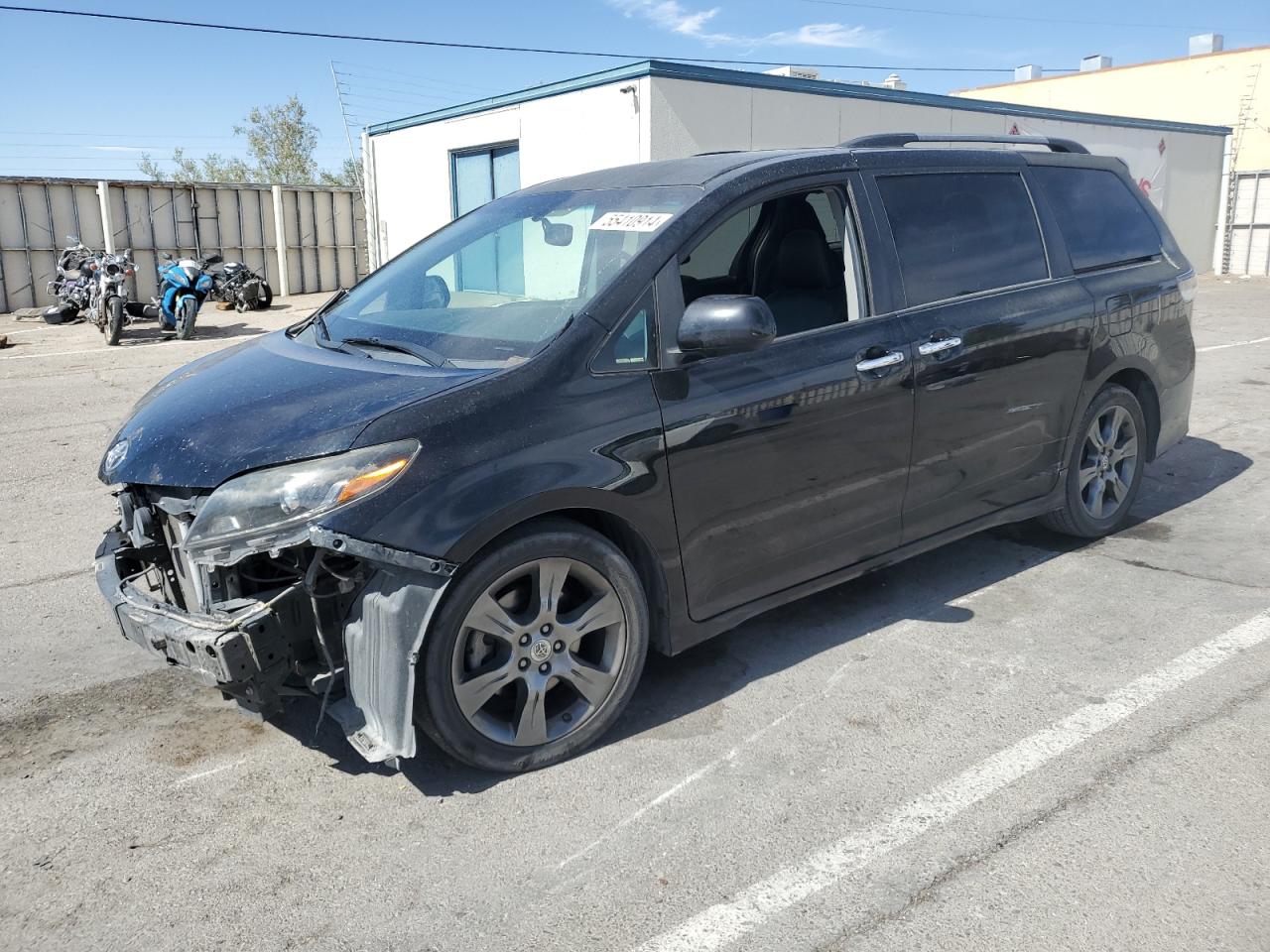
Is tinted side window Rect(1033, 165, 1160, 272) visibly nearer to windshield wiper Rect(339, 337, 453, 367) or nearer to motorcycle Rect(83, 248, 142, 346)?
windshield wiper Rect(339, 337, 453, 367)

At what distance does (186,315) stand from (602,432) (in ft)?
46.2

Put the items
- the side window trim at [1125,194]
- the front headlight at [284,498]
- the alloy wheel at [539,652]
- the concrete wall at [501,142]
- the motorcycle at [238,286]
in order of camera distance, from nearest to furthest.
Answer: the front headlight at [284,498]
the alloy wheel at [539,652]
the side window trim at [1125,194]
the concrete wall at [501,142]
the motorcycle at [238,286]

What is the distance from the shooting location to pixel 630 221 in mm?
3744

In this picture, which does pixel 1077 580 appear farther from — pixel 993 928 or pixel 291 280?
pixel 291 280

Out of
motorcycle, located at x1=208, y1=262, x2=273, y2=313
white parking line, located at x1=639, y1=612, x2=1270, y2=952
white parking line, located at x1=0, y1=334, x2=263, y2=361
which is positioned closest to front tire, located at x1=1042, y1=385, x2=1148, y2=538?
white parking line, located at x1=639, y1=612, x2=1270, y2=952

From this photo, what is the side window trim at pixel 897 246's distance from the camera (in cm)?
410

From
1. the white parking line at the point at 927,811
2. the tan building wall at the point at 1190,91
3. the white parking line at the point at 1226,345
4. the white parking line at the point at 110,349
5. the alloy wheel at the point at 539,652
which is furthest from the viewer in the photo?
the tan building wall at the point at 1190,91

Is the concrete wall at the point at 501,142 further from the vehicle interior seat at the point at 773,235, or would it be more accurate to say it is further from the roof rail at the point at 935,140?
the vehicle interior seat at the point at 773,235

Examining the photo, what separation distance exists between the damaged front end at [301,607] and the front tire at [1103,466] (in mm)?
3379

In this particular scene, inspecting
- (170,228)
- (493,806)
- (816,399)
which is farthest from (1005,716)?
(170,228)

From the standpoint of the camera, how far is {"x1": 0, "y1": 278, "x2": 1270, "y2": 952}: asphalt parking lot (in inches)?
103

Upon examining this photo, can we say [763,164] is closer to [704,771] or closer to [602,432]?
[602,432]

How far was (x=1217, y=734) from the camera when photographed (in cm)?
341

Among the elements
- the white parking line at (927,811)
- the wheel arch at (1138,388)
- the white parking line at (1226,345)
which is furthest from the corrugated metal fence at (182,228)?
the white parking line at (927,811)
